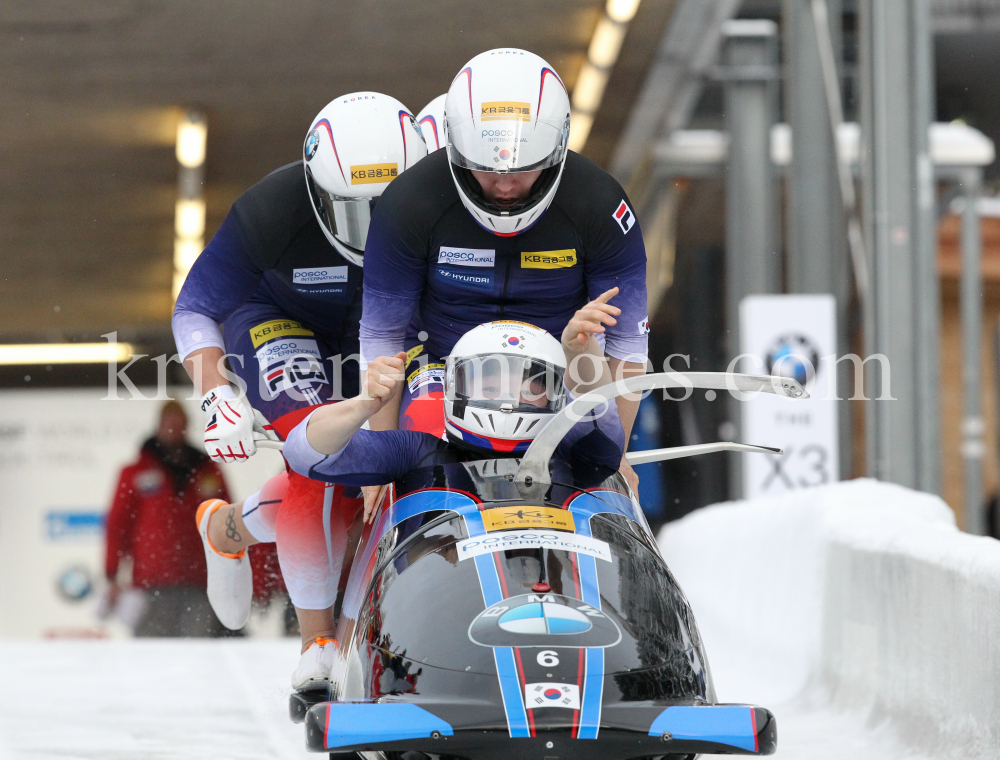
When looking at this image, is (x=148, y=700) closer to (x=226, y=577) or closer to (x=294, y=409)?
(x=226, y=577)

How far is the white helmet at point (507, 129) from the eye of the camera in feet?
8.48

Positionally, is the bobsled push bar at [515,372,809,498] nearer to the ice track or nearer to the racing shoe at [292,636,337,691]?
the ice track

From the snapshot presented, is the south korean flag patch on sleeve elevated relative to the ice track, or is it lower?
elevated

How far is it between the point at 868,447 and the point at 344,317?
11.8 ft

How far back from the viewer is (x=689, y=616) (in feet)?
6.94

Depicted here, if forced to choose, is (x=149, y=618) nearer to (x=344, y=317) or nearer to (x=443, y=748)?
(x=344, y=317)

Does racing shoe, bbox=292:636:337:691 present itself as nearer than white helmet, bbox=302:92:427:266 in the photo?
Yes

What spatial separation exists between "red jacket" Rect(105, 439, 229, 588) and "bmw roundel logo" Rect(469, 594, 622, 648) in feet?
16.0

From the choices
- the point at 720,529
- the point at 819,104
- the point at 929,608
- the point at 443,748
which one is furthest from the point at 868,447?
the point at 443,748

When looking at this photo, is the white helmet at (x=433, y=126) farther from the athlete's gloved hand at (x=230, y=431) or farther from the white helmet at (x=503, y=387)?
the white helmet at (x=503, y=387)

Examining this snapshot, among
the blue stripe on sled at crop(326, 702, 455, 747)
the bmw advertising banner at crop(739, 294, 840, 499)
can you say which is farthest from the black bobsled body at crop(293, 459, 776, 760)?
the bmw advertising banner at crop(739, 294, 840, 499)

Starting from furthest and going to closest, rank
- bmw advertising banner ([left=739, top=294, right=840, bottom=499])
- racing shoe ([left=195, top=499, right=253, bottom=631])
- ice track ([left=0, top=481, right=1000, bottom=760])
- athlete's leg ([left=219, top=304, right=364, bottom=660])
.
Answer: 1. bmw advertising banner ([left=739, top=294, right=840, bottom=499])
2. racing shoe ([left=195, top=499, right=253, bottom=631])
3. athlete's leg ([left=219, top=304, right=364, bottom=660])
4. ice track ([left=0, top=481, right=1000, bottom=760])

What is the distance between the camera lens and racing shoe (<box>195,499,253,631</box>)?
11.5 feet

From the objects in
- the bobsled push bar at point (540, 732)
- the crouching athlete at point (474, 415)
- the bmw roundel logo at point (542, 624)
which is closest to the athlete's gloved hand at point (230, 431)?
the crouching athlete at point (474, 415)
